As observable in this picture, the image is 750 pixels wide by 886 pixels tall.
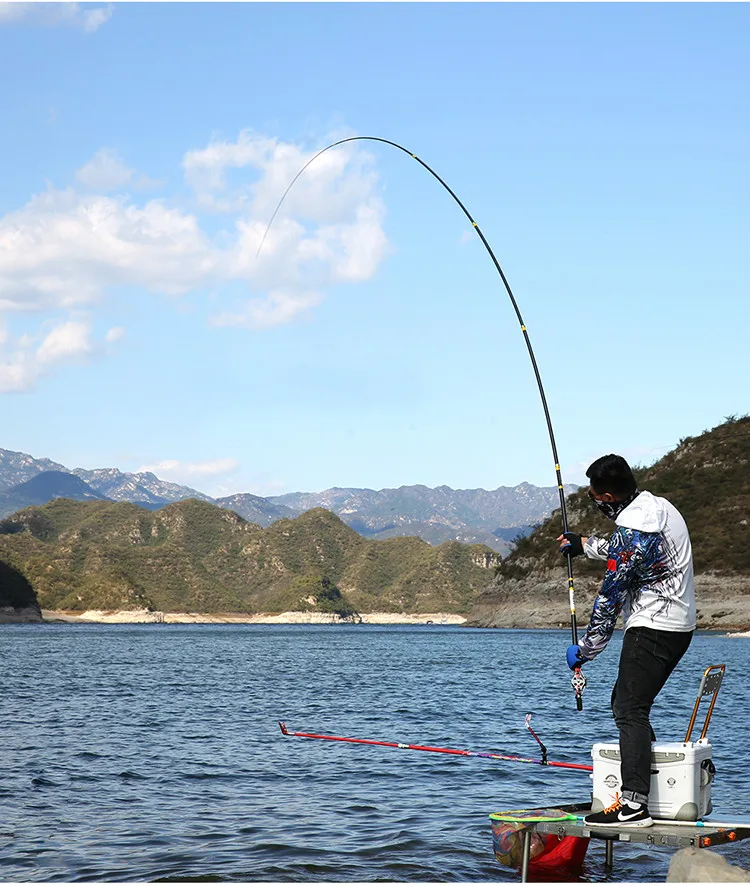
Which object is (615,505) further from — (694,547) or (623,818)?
(694,547)

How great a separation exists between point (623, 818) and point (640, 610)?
1685mm

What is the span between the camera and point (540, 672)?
51.9 m

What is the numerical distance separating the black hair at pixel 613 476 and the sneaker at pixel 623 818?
2.54 metres

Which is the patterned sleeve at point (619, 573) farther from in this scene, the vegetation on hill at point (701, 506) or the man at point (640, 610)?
the vegetation on hill at point (701, 506)

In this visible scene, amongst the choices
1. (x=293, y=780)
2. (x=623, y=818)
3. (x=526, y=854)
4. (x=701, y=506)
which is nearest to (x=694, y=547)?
(x=701, y=506)

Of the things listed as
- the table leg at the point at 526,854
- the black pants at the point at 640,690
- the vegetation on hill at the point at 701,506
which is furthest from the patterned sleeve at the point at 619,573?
the vegetation on hill at the point at 701,506

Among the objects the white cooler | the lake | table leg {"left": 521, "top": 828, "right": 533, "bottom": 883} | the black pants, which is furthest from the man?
the lake

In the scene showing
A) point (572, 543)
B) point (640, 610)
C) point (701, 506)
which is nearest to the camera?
point (640, 610)

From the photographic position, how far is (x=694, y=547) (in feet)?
373

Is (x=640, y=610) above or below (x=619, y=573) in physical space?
below

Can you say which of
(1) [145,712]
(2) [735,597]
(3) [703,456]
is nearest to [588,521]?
(3) [703,456]

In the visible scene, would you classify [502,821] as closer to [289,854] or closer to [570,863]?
[570,863]

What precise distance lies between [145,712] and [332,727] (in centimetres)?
743

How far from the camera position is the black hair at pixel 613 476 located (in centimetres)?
904
